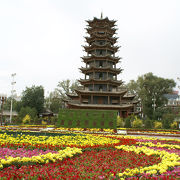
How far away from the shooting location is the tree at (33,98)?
47375 mm

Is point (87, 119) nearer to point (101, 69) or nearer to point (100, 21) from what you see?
point (101, 69)

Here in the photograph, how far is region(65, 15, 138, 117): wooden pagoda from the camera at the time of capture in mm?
36469

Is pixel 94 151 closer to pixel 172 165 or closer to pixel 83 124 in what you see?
pixel 172 165

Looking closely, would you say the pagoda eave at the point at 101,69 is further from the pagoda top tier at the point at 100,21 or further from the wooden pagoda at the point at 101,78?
the pagoda top tier at the point at 100,21

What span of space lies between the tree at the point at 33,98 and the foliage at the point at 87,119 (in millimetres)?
27781

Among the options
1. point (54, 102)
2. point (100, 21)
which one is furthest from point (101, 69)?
point (54, 102)

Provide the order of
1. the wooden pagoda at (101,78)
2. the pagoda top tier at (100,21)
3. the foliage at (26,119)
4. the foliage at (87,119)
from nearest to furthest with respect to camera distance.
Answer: the foliage at (87,119), the foliage at (26,119), the wooden pagoda at (101,78), the pagoda top tier at (100,21)

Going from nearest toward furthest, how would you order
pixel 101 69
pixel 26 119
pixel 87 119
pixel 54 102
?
pixel 87 119, pixel 26 119, pixel 101 69, pixel 54 102

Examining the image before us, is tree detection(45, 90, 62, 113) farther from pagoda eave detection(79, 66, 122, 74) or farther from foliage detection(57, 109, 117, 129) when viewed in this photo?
foliage detection(57, 109, 117, 129)

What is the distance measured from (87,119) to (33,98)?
29888 mm

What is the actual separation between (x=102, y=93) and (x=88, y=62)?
27.7 ft

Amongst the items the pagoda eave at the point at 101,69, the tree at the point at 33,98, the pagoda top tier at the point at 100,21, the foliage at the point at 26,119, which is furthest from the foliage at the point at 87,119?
the tree at the point at 33,98

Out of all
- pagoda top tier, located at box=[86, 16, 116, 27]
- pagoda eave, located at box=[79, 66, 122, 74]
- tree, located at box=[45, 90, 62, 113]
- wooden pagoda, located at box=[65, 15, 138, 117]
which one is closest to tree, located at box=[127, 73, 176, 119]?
wooden pagoda, located at box=[65, 15, 138, 117]

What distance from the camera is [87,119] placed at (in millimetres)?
21297
